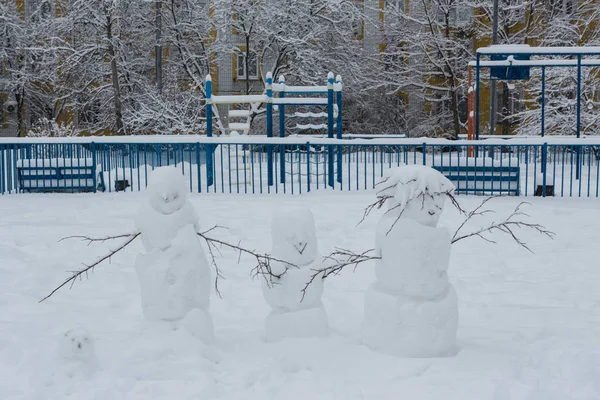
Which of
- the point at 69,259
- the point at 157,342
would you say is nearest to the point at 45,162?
the point at 69,259

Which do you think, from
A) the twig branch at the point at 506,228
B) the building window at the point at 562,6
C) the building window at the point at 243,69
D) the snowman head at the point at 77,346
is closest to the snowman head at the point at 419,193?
the twig branch at the point at 506,228

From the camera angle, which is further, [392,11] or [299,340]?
[392,11]

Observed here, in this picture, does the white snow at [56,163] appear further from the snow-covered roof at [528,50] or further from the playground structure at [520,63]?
the snow-covered roof at [528,50]

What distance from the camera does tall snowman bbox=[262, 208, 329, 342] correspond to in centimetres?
526

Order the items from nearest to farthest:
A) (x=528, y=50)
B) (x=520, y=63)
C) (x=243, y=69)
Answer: (x=528, y=50), (x=520, y=63), (x=243, y=69)

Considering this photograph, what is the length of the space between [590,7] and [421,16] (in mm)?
7084

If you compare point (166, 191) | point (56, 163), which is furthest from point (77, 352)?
point (56, 163)

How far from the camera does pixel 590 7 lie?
28984mm

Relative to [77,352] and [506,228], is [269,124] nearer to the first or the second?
[506,228]

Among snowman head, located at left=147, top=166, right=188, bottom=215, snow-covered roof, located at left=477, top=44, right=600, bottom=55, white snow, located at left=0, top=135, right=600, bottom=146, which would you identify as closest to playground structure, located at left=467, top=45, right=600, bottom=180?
snow-covered roof, located at left=477, top=44, right=600, bottom=55

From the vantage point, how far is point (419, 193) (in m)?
4.86

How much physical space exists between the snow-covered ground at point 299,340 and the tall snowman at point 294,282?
0.14m

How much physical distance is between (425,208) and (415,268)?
16.1 inches

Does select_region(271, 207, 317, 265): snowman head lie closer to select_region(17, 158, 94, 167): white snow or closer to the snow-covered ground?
the snow-covered ground
